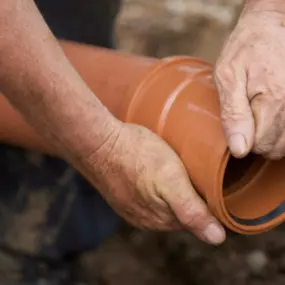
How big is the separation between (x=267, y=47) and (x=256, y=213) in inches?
8.6

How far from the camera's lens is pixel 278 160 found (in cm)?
82

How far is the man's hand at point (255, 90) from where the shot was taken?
69cm

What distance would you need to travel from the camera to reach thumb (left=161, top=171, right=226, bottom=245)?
73 cm

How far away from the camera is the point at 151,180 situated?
743mm

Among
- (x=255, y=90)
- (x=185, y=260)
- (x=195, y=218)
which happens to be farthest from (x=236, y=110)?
(x=185, y=260)

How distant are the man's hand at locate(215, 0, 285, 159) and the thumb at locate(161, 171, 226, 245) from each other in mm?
86

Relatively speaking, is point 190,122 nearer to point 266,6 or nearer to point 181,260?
point 266,6

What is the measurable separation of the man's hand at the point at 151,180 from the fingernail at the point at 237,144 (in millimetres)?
84

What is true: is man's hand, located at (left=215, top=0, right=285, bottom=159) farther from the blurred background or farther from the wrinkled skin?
the blurred background

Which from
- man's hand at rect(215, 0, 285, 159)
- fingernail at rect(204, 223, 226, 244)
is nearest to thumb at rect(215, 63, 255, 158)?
man's hand at rect(215, 0, 285, 159)

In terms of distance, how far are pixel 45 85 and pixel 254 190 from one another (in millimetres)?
322

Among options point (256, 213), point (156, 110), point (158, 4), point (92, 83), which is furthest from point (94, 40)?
point (158, 4)

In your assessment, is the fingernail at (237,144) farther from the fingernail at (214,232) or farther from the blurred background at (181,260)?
the blurred background at (181,260)

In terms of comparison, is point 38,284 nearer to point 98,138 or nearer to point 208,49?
point 98,138
